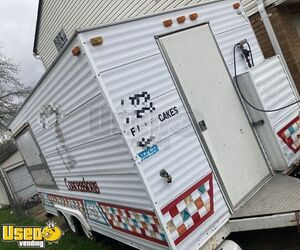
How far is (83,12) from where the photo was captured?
13.2 m

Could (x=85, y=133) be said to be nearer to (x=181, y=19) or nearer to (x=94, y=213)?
(x=94, y=213)

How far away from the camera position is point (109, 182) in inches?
184

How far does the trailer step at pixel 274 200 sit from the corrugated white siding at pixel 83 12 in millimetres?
3815

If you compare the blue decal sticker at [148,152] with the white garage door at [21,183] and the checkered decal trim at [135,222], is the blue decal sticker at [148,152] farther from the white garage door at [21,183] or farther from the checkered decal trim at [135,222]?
the white garage door at [21,183]

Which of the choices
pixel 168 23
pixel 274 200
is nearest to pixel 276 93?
pixel 274 200

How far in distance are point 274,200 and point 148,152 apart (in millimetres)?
1740

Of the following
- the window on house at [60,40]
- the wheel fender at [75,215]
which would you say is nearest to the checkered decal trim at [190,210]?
the wheel fender at [75,215]

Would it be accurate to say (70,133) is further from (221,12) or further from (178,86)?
(221,12)

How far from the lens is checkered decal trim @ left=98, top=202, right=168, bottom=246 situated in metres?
4.01

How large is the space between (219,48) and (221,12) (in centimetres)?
63

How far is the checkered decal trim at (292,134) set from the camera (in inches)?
203

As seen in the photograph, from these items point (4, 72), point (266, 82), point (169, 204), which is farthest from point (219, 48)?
point (4, 72)

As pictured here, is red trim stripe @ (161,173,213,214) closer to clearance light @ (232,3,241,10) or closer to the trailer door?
the trailer door

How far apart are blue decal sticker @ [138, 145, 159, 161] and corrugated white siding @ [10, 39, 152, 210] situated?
132 mm
